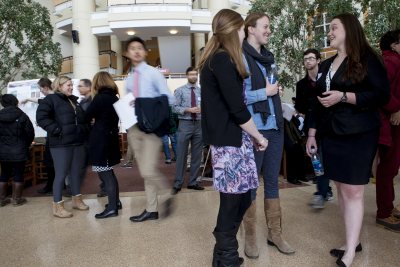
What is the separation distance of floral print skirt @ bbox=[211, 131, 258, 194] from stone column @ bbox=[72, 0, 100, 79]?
50.0 feet

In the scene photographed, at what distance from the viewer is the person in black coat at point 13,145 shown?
483 cm

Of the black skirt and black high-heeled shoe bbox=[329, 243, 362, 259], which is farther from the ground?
the black skirt

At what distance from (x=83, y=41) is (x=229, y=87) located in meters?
15.8

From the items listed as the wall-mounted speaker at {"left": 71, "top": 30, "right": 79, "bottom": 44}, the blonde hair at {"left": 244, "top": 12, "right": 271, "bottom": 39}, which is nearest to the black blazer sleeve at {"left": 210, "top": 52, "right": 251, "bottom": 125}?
the blonde hair at {"left": 244, "top": 12, "right": 271, "bottom": 39}

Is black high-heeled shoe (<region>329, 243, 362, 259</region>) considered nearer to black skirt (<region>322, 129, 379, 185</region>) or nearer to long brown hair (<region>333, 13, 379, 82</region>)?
black skirt (<region>322, 129, 379, 185</region>)

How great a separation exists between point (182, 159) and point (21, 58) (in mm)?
8472

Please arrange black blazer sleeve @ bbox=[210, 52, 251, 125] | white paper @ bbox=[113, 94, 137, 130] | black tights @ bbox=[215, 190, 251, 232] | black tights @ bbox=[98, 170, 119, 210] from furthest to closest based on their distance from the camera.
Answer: black tights @ bbox=[98, 170, 119, 210]
white paper @ bbox=[113, 94, 137, 130]
black tights @ bbox=[215, 190, 251, 232]
black blazer sleeve @ bbox=[210, 52, 251, 125]

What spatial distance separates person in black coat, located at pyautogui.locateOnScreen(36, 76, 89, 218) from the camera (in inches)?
161

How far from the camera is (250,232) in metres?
2.72

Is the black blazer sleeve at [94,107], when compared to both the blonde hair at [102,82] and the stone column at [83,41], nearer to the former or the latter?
the blonde hair at [102,82]

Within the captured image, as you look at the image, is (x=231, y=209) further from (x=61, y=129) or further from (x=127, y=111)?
(x=61, y=129)

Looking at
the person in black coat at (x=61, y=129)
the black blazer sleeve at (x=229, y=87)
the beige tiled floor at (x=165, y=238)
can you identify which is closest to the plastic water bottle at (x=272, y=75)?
the black blazer sleeve at (x=229, y=87)

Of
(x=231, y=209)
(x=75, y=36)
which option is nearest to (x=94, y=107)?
(x=231, y=209)

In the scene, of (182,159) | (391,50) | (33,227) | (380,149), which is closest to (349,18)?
(391,50)
